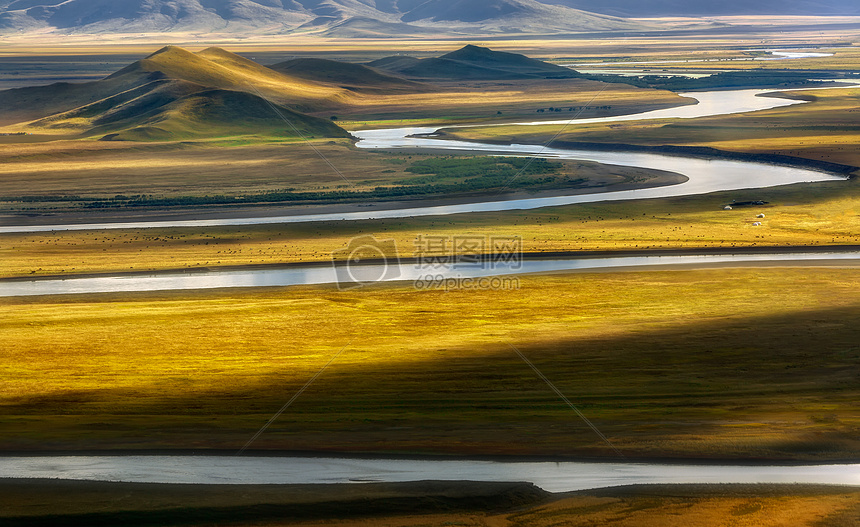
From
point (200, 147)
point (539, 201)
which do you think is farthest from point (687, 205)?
point (200, 147)

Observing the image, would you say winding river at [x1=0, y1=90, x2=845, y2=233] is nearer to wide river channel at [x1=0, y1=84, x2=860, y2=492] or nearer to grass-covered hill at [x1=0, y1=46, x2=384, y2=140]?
wide river channel at [x1=0, y1=84, x2=860, y2=492]

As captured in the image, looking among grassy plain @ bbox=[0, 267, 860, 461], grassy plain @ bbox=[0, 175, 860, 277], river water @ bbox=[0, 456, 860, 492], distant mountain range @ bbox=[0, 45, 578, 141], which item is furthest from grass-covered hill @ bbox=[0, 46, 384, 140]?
river water @ bbox=[0, 456, 860, 492]

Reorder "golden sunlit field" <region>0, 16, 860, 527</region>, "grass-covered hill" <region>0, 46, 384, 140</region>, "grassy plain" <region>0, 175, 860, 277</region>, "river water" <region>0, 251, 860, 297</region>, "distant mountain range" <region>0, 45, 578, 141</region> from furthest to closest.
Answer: "distant mountain range" <region>0, 45, 578, 141</region> < "grass-covered hill" <region>0, 46, 384, 140</region> < "grassy plain" <region>0, 175, 860, 277</region> < "river water" <region>0, 251, 860, 297</region> < "golden sunlit field" <region>0, 16, 860, 527</region>

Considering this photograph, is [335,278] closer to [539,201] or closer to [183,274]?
[183,274]

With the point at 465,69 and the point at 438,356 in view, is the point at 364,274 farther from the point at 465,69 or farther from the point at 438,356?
the point at 465,69

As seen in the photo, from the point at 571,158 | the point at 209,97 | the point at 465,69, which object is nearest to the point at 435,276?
the point at 571,158

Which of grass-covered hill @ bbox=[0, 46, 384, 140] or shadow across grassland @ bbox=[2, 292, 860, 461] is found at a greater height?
grass-covered hill @ bbox=[0, 46, 384, 140]

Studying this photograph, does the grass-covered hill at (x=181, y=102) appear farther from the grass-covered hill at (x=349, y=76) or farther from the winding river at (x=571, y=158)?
the winding river at (x=571, y=158)
